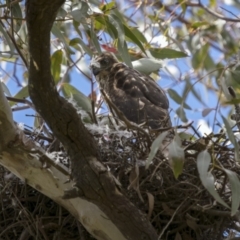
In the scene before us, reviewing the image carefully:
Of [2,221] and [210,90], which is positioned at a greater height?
[210,90]

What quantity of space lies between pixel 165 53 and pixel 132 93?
454 mm

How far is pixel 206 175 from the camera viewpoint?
2.25 metres

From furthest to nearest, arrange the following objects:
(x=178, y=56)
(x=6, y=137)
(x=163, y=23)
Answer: (x=163, y=23)
(x=178, y=56)
(x=6, y=137)

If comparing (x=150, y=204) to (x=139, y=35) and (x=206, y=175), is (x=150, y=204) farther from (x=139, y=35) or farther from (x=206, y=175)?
(x=139, y=35)

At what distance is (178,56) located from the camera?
3.34 meters

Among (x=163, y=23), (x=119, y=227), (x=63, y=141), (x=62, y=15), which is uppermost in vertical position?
(x=163, y=23)

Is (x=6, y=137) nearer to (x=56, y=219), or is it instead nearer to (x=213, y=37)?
(x=56, y=219)

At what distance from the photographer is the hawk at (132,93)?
357 cm

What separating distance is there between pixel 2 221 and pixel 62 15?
87 centimetres

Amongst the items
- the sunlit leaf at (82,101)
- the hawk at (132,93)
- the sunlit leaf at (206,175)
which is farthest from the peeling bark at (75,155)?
the hawk at (132,93)

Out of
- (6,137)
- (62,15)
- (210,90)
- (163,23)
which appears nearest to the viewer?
(6,137)

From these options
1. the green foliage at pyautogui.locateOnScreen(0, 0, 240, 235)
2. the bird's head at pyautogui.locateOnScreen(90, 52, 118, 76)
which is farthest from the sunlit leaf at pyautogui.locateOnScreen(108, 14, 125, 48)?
the bird's head at pyautogui.locateOnScreen(90, 52, 118, 76)

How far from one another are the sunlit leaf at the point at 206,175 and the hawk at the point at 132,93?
3.02ft

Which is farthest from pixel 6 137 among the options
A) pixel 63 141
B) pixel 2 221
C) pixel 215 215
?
pixel 215 215
